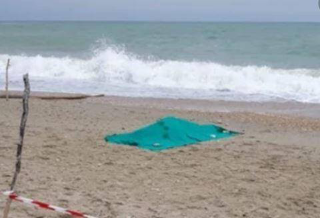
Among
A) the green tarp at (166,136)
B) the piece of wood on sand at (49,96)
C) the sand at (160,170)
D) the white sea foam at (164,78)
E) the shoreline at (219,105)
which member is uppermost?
the white sea foam at (164,78)

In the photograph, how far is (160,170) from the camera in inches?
297

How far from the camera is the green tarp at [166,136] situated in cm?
912

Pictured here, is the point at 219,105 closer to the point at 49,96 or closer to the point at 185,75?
the point at 49,96

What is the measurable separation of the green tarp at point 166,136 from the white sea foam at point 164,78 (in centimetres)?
784

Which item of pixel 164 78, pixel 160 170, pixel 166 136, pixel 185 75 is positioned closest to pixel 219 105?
pixel 166 136

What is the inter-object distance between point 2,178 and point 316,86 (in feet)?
51.4

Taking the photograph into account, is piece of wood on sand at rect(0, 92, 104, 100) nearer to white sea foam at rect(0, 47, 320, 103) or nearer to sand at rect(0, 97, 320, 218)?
sand at rect(0, 97, 320, 218)

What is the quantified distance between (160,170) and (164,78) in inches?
612

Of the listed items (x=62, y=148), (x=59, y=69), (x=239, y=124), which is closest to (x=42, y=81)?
(x=59, y=69)

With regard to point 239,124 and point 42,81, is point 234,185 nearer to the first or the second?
point 239,124

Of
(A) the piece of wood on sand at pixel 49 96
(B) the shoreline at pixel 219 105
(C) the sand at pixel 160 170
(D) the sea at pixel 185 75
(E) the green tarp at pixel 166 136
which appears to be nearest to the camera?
(C) the sand at pixel 160 170

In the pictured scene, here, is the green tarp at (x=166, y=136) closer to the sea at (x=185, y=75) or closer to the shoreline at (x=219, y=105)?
the shoreline at (x=219, y=105)

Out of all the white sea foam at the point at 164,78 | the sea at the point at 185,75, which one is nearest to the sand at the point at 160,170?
the sea at the point at 185,75

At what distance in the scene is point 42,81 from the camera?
21703mm
